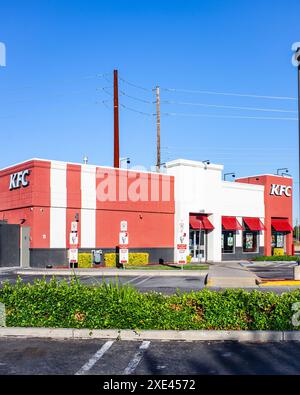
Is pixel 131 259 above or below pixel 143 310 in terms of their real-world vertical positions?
below

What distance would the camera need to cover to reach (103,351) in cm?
772

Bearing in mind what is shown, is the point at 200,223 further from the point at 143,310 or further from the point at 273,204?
the point at 143,310

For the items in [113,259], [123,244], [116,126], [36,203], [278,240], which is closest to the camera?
[123,244]

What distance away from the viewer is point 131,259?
3000 centimetres

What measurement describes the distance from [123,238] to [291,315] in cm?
1736

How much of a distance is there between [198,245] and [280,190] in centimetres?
1083

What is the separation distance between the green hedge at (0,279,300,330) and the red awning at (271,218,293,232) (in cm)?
3300

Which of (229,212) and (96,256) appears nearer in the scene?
(96,256)

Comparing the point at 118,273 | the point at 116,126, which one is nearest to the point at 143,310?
the point at 118,273

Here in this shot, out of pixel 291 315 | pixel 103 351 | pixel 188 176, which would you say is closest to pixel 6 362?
pixel 103 351

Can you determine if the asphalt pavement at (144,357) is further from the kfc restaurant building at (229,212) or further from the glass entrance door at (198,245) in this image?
the glass entrance door at (198,245)

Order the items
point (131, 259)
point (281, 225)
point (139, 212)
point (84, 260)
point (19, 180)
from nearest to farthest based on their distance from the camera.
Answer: point (84, 260)
point (19, 180)
point (131, 259)
point (139, 212)
point (281, 225)
